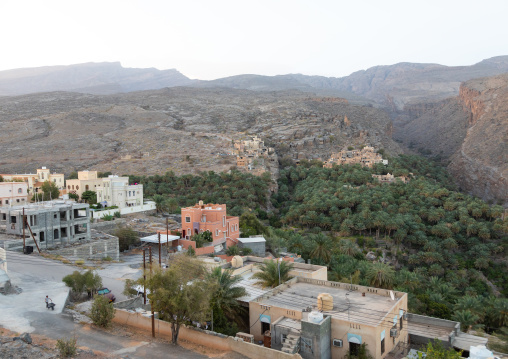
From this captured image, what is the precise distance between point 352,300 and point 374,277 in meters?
10.4

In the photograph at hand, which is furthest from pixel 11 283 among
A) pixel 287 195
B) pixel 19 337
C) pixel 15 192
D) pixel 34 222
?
pixel 287 195

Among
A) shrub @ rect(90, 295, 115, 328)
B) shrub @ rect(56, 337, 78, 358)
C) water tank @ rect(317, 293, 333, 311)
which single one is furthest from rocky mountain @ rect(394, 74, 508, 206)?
shrub @ rect(56, 337, 78, 358)

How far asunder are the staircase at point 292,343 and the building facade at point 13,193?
108ft

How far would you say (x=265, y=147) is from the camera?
282 ft

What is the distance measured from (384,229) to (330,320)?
36598 mm

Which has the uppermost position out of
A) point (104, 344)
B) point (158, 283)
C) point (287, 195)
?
point (158, 283)

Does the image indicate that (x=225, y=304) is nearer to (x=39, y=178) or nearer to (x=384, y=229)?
(x=384, y=229)

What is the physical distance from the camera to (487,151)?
9225 cm

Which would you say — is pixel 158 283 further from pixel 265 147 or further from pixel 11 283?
pixel 265 147

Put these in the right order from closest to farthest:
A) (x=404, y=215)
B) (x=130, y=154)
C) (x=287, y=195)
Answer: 1. (x=404, y=215)
2. (x=287, y=195)
3. (x=130, y=154)

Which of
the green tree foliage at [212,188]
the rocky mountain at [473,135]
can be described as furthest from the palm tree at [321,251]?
the rocky mountain at [473,135]

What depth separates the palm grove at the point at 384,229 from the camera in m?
30.9

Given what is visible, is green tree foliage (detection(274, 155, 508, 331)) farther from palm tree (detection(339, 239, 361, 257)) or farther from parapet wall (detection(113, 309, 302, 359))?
parapet wall (detection(113, 309, 302, 359))

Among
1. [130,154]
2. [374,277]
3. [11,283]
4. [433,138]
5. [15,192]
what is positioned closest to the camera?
[11,283]
